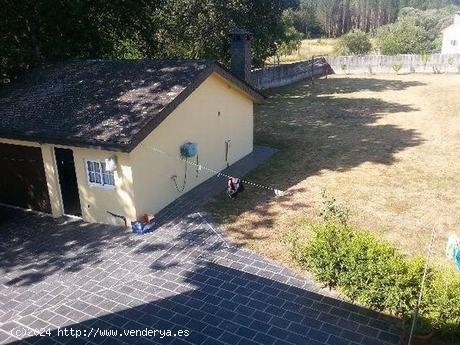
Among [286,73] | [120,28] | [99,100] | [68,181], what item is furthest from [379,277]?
[286,73]

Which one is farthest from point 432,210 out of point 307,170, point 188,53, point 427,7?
point 427,7

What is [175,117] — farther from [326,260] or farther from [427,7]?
[427,7]

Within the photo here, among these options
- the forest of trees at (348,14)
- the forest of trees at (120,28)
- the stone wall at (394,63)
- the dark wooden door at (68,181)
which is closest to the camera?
the dark wooden door at (68,181)

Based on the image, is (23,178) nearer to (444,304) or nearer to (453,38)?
(444,304)

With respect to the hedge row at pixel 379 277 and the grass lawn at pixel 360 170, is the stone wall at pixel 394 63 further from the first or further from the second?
the hedge row at pixel 379 277

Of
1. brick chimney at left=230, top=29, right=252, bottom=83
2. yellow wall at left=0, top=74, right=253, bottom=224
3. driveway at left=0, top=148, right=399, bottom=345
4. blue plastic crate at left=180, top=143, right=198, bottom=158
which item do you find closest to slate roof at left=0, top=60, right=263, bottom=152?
yellow wall at left=0, top=74, right=253, bottom=224

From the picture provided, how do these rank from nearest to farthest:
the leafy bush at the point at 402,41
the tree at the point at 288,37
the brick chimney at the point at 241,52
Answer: the brick chimney at the point at 241,52 < the tree at the point at 288,37 < the leafy bush at the point at 402,41

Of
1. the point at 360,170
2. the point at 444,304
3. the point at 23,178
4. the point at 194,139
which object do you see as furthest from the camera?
the point at 360,170

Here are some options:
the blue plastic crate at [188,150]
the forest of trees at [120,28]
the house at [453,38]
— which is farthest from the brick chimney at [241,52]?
the house at [453,38]
